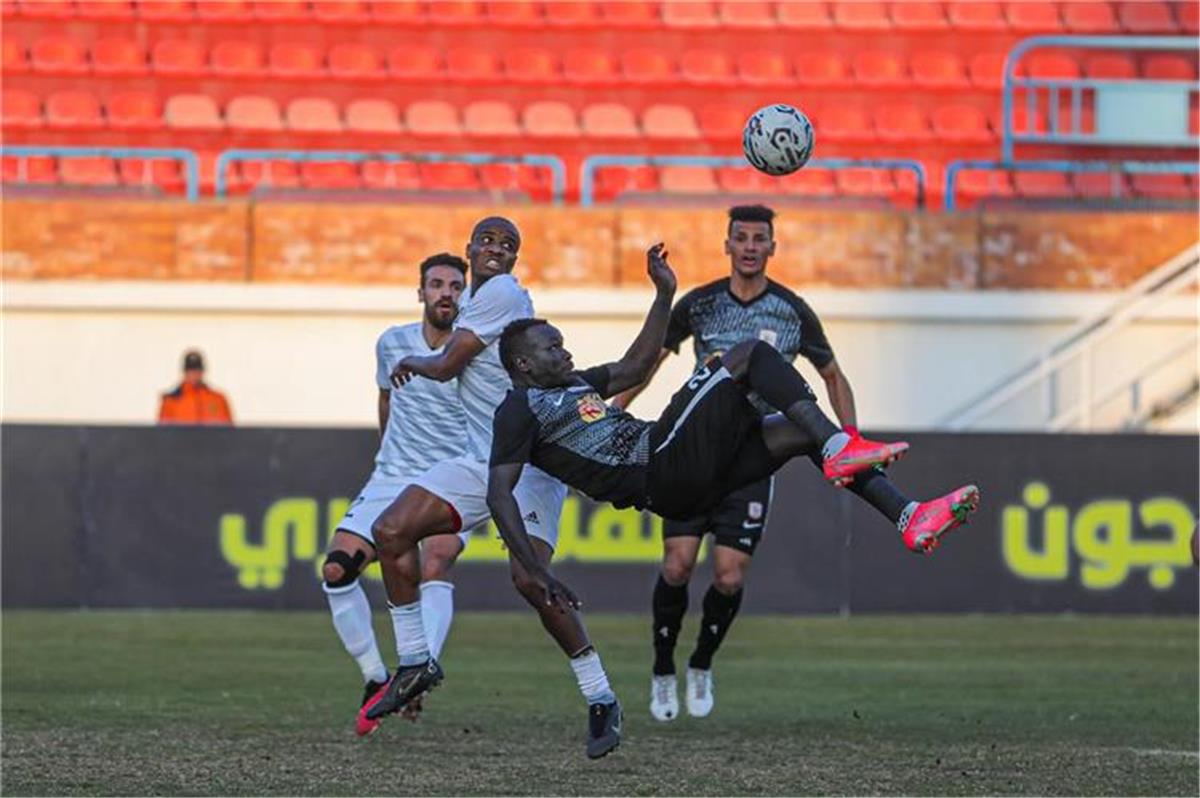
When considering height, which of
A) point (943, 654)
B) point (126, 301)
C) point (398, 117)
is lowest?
point (943, 654)

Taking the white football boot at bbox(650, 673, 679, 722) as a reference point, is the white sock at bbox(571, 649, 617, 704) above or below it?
above

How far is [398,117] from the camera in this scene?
25500mm

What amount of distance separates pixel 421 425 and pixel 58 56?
1567 cm

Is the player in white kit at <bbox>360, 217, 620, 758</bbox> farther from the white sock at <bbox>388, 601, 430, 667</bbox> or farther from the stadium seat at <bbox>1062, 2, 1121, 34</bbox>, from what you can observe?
the stadium seat at <bbox>1062, 2, 1121, 34</bbox>

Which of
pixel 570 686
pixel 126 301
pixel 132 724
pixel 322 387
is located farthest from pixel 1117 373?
pixel 132 724

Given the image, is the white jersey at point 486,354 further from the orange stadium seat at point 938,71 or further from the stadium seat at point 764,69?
the orange stadium seat at point 938,71

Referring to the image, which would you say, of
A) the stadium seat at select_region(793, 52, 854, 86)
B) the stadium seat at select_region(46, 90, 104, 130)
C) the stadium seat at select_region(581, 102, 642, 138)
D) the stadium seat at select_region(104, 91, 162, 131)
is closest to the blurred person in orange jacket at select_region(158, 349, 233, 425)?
the stadium seat at select_region(104, 91, 162, 131)

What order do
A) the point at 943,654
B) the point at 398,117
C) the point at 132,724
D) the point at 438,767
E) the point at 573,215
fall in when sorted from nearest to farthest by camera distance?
the point at 438,767 → the point at 132,724 → the point at 943,654 → the point at 573,215 → the point at 398,117

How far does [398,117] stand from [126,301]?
4.18 m

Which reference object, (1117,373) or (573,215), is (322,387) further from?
(1117,373)

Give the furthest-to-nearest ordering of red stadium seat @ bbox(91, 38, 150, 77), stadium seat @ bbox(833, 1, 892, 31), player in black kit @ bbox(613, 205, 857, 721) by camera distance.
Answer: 1. stadium seat @ bbox(833, 1, 892, 31)
2. red stadium seat @ bbox(91, 38, 150, 77)
3. player in black kit @ bbox(613, 205, 857, 721)

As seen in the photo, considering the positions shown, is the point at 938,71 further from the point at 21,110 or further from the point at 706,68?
the point at 21,110

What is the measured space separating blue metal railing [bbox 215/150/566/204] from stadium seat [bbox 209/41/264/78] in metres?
1.87

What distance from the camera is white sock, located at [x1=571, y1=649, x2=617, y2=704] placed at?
9.20 meters
